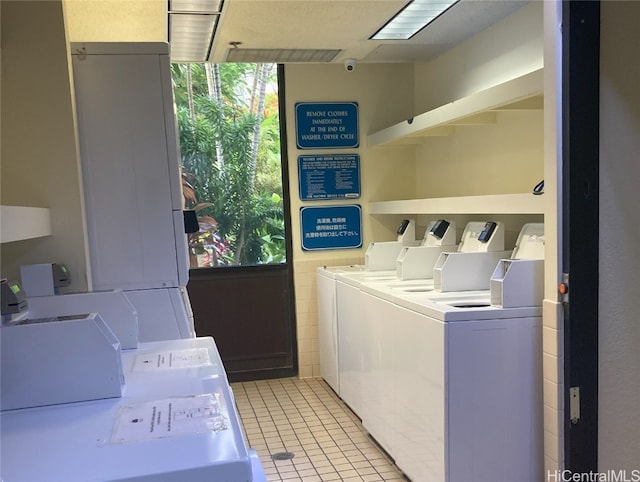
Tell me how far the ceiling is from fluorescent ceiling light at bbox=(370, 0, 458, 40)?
55 millimetres

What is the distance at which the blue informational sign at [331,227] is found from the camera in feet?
14.6

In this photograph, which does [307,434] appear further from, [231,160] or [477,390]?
[231,160]

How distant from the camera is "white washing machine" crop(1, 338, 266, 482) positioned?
107cm

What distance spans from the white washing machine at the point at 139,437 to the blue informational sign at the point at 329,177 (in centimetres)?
294

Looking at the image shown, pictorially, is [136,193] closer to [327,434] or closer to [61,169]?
[61,169]

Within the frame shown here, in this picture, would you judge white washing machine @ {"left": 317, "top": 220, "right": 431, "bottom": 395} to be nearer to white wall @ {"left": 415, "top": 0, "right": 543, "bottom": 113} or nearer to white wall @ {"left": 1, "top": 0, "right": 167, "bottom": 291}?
white wall @ {"left": 415, "top": 0, "right": 543, "bottom": 113}

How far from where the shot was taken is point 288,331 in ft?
15.0

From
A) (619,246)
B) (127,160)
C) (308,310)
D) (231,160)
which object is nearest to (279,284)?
(308,310)

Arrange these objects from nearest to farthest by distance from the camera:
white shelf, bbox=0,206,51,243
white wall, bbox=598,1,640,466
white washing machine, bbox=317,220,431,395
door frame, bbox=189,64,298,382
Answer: white shelf, bbox=0,206,51,243
white wall, bbox=598,1,640,466
white washing machine, bbox=317,220,431,395
door frame, bbox=189,64,298,382

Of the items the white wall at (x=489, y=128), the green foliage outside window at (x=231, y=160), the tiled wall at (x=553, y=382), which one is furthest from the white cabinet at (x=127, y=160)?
the white wall at (x=489, y=128)

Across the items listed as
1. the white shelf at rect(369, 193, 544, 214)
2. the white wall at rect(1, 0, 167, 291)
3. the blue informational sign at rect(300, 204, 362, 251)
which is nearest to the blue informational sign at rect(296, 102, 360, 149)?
the blue informational sign at rect(300, 204, 362, 251)

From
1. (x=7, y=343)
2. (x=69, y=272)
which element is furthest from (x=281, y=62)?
(x=7, y=343)

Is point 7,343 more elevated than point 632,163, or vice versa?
point 632,163

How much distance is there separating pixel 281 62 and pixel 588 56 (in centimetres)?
262
